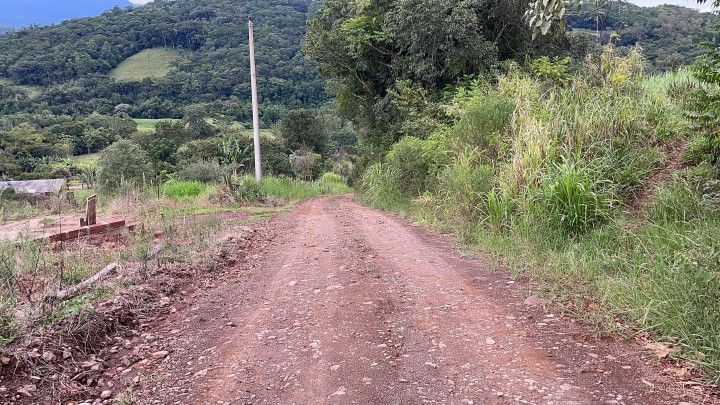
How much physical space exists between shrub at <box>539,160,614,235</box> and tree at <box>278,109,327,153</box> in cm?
3345

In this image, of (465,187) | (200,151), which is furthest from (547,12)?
(200,151)

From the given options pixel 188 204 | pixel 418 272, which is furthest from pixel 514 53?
pixel 418 272

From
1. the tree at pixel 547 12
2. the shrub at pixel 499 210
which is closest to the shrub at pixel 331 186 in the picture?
the shrub at pixel 499 210

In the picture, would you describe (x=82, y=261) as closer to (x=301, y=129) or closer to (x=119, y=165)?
(x=119, y=165)

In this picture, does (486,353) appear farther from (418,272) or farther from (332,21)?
(332,21)

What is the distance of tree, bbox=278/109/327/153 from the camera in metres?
38.4

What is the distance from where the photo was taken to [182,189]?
59.4ft

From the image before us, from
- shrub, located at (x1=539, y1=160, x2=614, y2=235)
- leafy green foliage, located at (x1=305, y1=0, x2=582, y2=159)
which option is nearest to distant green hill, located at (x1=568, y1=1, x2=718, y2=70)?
leafy green foliage, located at (x1=305, y1=0, x2=582, y2=159)

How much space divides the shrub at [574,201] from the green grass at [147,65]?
6611 cm

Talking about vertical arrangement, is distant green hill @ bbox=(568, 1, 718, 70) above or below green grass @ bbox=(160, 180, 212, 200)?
above

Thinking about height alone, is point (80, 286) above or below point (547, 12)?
below

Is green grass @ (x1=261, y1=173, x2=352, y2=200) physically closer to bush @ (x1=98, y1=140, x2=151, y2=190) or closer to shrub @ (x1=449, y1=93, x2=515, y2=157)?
bush @ (x1=98, y1=140, x2=151, y2=190)

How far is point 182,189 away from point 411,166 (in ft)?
31.7

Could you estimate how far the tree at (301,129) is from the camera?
38.4m
